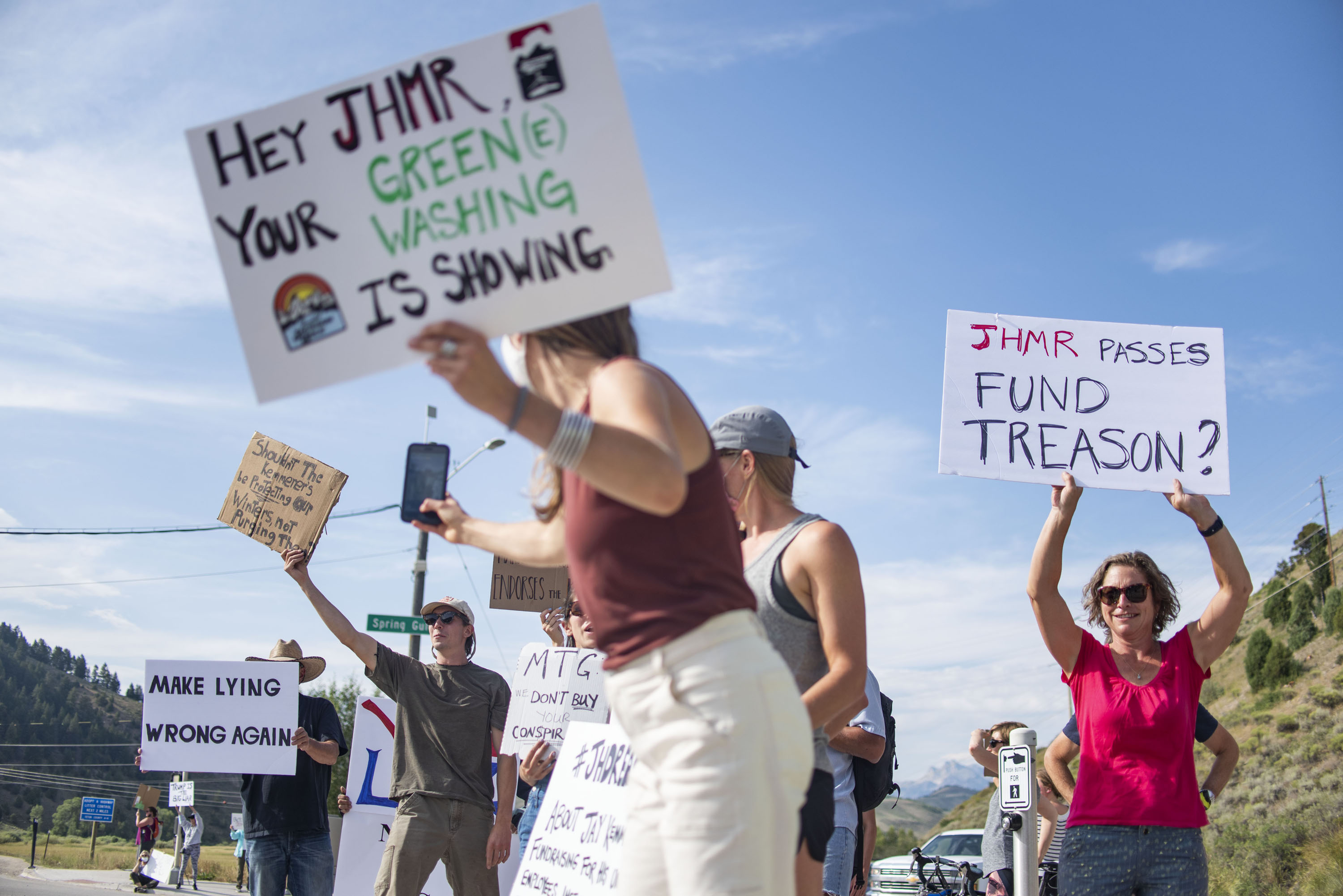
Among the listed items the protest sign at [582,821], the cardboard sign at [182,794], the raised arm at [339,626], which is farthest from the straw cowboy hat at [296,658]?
the cardboard sign at [182,794]

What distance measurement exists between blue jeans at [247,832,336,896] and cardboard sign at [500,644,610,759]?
1891 mm

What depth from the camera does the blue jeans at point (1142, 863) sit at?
3.55 metres

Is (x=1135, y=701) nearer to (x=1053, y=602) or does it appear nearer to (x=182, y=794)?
(x=1053, y=602)

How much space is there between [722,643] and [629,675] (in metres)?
0.18

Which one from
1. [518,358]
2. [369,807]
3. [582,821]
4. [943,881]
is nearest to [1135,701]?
[582,821]

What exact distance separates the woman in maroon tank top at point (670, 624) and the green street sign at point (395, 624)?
12467 mm

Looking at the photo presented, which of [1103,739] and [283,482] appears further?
[283,482]

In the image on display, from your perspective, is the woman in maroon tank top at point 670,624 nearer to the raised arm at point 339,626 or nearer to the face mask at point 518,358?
the face mask at point 518,358

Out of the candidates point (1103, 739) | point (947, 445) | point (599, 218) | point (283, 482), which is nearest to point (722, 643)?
point (599, 218)

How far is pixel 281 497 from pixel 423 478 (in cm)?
483

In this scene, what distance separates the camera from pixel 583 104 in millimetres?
2070

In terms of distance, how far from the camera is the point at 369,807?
7.15 m

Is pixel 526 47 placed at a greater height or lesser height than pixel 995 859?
greater

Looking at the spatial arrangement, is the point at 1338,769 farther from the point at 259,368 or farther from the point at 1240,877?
the point at 259,368
